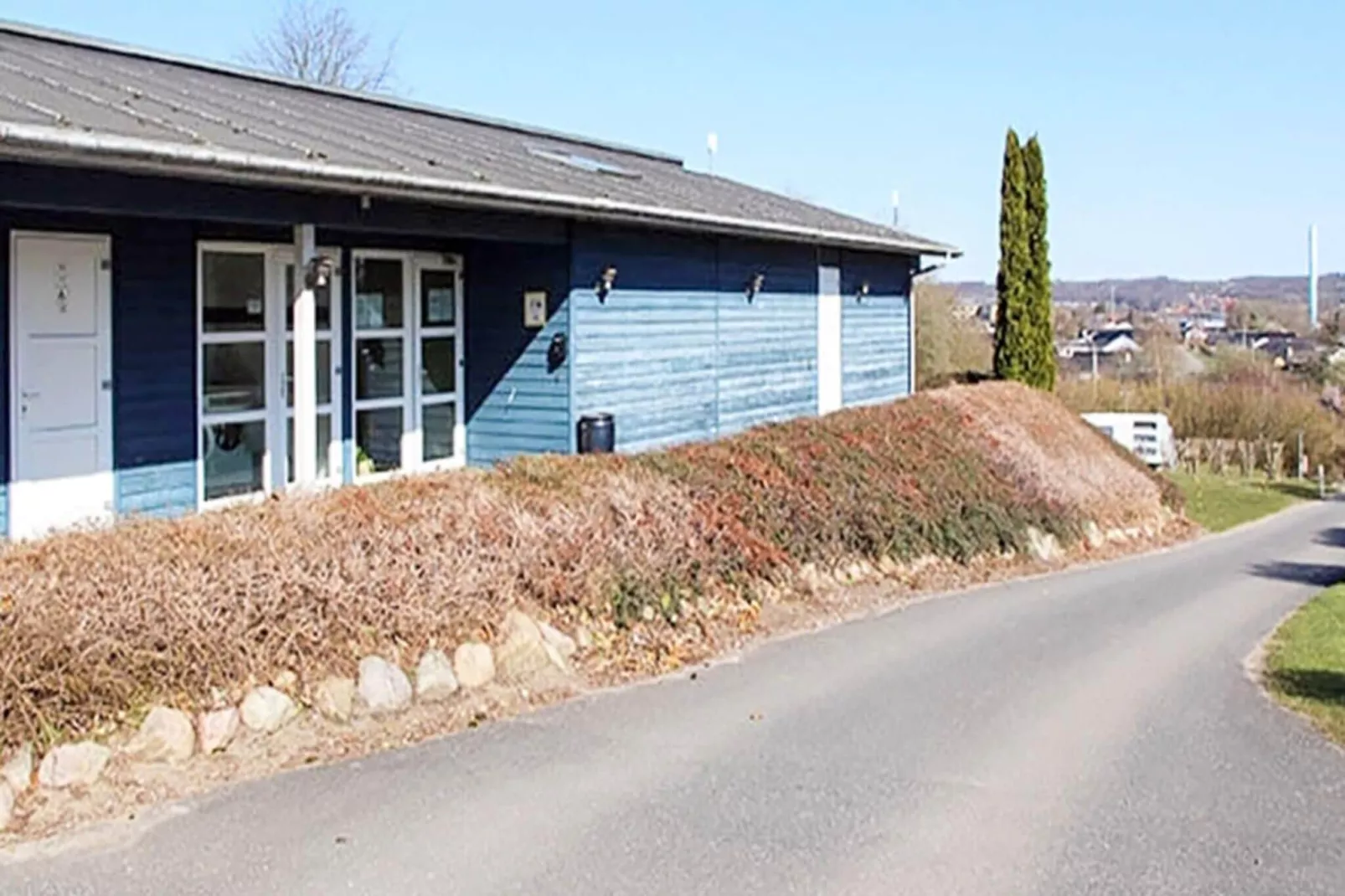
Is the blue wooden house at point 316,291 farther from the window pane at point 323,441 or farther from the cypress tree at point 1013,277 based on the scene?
the cypress tree at point 1013,277

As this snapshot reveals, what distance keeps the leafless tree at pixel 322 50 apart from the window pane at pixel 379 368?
26.8 m

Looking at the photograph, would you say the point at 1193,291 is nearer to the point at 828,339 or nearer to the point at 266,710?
the point at 828,339

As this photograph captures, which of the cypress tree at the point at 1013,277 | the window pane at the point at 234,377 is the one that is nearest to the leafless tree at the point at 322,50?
the cypress tree at the point at 1013,277

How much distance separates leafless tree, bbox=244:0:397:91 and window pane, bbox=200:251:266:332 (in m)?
28.0

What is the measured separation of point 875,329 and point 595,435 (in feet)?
30.4

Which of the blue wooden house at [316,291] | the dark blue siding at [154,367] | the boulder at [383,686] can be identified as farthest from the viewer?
the dark blue siding at [154,367]

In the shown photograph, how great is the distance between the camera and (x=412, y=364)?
1381 cm

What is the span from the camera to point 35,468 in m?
10.1

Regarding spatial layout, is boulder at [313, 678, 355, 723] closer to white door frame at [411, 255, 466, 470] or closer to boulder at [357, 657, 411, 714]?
boulder at [357, 657, 411, 714]

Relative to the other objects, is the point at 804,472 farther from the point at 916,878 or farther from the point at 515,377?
the point at 916,878

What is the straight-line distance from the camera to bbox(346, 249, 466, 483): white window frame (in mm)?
13203

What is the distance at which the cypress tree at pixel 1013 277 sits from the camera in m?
27.4

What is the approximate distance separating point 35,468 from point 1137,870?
8.13 m

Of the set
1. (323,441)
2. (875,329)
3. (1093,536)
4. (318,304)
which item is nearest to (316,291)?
(318,304)
